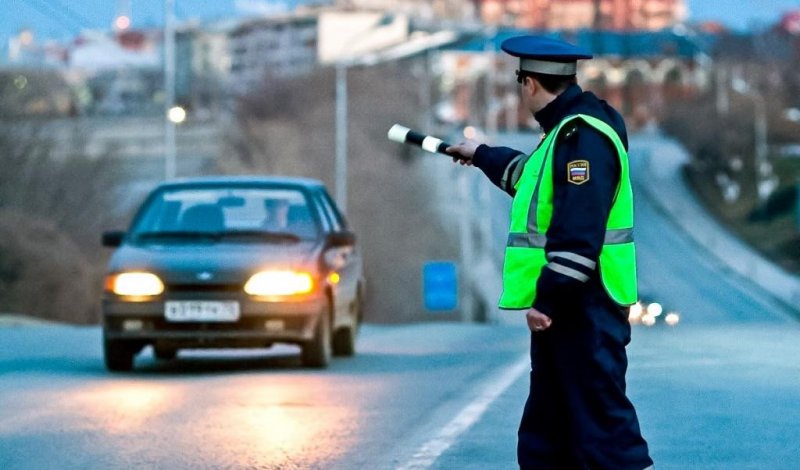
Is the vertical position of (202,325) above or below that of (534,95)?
below

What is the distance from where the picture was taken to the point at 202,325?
15.7 meters

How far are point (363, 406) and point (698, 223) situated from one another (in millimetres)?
102618

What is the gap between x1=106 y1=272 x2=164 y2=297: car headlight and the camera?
15.7 m

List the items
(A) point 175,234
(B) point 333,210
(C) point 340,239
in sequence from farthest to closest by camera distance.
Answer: (B) point 333,210 < (C) point 340,239 < (A) point 175,234

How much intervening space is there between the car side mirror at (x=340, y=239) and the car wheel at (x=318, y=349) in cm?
88

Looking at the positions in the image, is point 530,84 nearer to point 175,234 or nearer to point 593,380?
point 593,380

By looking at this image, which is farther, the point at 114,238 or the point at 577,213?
the point at 114,238

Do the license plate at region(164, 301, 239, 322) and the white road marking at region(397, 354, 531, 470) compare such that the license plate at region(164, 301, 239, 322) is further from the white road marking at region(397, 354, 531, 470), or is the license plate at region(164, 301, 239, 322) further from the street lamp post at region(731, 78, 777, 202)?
the street lamp post at region(731, 78, 777, 202)

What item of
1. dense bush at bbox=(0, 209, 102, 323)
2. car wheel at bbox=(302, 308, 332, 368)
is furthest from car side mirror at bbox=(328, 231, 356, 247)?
dense bush at bbox=(0, 209, 102, 323)

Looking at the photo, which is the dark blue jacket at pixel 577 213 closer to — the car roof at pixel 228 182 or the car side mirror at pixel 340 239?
the car side mirror at pixel 340 239

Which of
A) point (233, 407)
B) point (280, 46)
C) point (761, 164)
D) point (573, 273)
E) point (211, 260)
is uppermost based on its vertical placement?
point (280, 46)

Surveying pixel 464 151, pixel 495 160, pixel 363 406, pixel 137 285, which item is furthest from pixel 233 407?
pixel 495 160

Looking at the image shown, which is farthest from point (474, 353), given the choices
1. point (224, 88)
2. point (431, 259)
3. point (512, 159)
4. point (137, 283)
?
point (224, 88)

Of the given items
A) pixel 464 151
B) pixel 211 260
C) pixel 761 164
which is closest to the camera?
pixel 464 151
